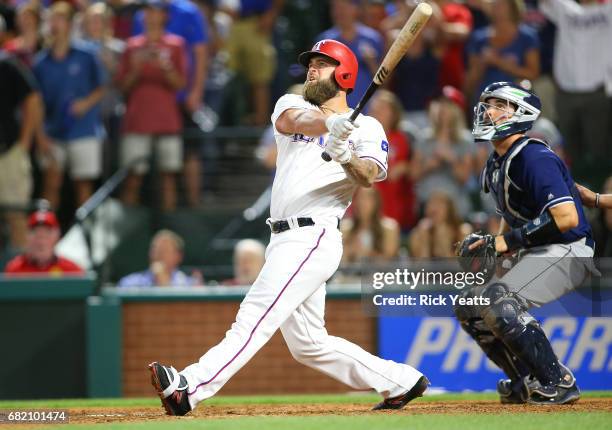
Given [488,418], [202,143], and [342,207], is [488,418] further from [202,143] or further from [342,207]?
[202,143]

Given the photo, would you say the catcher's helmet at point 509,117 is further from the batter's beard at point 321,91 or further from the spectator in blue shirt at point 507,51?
the spectator in blue shirt at point 507,51

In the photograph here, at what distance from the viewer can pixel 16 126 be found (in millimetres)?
10836

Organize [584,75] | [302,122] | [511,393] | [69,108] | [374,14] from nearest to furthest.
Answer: [302,122] < [511,393] < [584,75] < [69,108] < [374,14]

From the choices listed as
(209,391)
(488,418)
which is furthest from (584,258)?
(209,391)

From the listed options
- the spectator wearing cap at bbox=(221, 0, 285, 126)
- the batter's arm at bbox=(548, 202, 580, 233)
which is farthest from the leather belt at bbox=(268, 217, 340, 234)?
the spectator wearing cap at bbox=(221, 0, 285, 126)

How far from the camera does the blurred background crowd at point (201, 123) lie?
407 inches

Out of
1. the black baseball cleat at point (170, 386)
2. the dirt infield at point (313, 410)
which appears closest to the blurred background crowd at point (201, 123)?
the dirt infield at point (313, 410)

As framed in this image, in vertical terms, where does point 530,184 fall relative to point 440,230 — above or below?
above

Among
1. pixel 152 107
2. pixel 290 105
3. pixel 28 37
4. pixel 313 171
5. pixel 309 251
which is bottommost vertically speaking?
pixel 309 251

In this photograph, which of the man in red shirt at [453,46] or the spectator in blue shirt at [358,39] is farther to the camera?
the man in red shirt at [453,46]

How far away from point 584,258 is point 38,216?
15.5 ft

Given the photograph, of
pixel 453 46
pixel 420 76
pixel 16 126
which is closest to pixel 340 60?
pixel 420 76

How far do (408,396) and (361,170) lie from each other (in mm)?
1267

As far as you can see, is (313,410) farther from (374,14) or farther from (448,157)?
(374,14)
